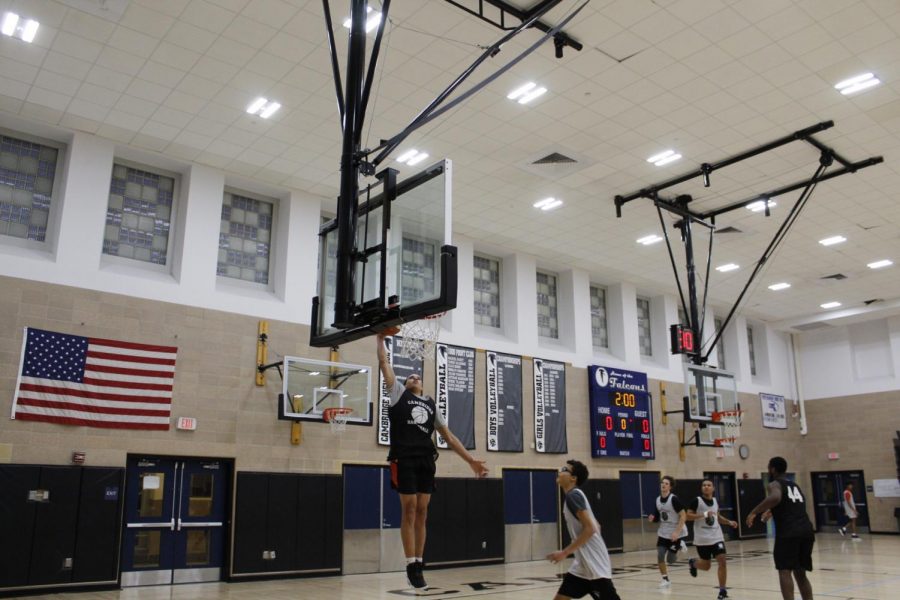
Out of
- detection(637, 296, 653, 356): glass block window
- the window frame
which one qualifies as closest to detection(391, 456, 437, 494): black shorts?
the window frame

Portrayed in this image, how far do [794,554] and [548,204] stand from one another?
9.75 m

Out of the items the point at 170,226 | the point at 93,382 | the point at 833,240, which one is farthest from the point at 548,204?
the point at 93,382

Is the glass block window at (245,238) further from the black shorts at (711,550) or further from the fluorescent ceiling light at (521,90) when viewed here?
the black shorts at (711,550)

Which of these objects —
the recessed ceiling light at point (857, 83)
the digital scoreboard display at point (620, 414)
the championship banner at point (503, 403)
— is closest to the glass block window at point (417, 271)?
the recessed ceiling light at point (857, 83)

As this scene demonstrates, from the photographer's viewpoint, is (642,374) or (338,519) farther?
(642,374)

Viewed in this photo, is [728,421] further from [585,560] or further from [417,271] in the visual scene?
[417,271]

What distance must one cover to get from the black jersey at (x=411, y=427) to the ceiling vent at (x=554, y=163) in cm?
855

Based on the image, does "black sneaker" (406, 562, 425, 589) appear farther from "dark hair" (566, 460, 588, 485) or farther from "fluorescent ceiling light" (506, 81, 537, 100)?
"fluorescent ceiling light" (506, 81, 537, 100)

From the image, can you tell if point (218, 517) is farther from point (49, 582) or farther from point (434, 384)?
point (434, 384)

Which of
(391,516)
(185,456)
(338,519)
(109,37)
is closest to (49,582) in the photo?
(185,456)

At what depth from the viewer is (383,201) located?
7.42 metres

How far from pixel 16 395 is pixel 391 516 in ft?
24.5

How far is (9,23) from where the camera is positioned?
1020 cm

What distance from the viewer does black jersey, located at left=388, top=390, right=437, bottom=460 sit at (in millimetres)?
6523
